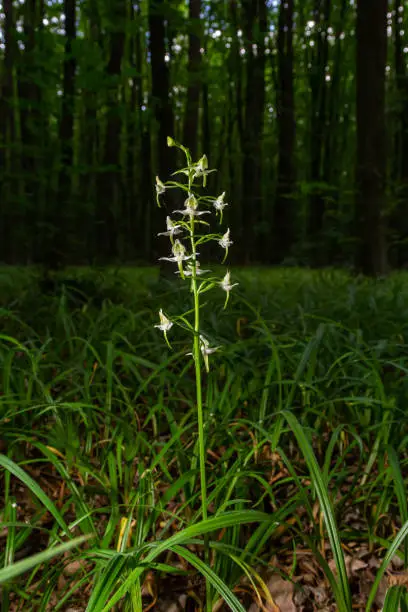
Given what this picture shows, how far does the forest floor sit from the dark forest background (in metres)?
4.10

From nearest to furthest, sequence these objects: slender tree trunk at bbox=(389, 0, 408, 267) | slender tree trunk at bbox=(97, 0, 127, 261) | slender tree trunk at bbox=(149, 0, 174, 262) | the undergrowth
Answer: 1. the undergrowth
2. slender tree trunk at bbox=(97, 0, 127, 261)
3. slender tree trunk at bbox=(149, 0, 174, 262)
4. slender tree trunk at bbox=(389, 0, 408, 267)

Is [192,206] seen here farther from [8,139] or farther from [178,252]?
[8,139]

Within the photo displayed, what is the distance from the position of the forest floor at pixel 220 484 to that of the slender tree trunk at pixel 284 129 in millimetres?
11851

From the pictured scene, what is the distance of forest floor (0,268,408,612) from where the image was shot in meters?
1.92

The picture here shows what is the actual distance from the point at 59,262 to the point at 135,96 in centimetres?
1958

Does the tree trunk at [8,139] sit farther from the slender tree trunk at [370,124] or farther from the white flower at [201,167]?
the white flower at [201,167]

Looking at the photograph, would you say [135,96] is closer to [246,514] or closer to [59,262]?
[59,262]

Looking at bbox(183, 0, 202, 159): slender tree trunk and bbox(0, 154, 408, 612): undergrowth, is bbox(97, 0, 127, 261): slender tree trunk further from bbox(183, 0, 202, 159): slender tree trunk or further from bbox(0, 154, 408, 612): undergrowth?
bbox(0, 154, 408, 612): undergrowth

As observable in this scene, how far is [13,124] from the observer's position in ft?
68.9

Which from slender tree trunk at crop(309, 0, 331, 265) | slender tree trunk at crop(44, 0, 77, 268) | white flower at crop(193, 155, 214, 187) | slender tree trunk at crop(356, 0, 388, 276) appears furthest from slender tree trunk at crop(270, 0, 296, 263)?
white flower at crop(193, 155, 214, 187)

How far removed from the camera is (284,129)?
1588cm

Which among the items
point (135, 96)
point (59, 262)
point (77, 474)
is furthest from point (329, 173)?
point (77, 474)

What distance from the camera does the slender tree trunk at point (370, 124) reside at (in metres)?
8.32

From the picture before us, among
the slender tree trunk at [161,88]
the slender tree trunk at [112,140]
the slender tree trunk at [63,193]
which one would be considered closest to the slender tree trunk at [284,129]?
the slender tree trunk at [112,140]
